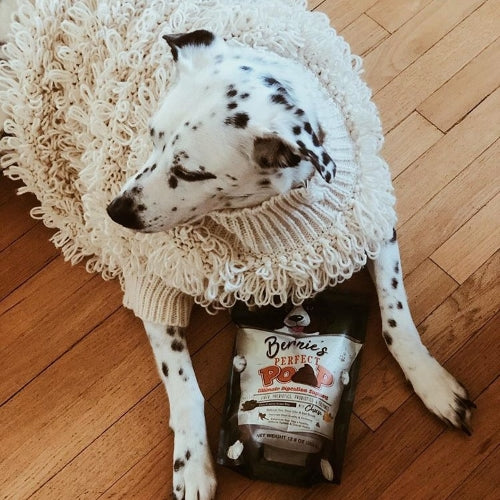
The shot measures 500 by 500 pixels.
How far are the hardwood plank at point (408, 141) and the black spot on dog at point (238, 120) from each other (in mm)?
808

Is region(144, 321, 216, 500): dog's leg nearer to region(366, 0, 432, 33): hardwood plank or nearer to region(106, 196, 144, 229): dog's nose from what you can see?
region(106, 196, 144, 229): dog's nose

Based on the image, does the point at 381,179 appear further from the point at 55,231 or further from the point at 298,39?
the point at 55,231

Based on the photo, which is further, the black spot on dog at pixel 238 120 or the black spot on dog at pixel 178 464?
the black spot on dog at pixel 178 464

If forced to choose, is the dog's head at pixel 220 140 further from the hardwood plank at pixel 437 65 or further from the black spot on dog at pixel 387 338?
the hardwood plank at pixel 437 65

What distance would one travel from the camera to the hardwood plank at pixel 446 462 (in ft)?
4.72

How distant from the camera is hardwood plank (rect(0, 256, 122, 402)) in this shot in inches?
64.8

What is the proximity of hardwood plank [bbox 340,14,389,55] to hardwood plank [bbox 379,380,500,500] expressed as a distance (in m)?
1.08

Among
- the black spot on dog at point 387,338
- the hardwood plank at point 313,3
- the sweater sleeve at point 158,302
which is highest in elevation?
the hardwood plank at point 313,3

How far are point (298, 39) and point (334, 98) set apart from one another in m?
0.14

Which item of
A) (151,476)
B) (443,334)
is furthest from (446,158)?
(151,476)

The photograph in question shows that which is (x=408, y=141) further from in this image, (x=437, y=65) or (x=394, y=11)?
(x=394, y=11)

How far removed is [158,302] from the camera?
1.46 metres

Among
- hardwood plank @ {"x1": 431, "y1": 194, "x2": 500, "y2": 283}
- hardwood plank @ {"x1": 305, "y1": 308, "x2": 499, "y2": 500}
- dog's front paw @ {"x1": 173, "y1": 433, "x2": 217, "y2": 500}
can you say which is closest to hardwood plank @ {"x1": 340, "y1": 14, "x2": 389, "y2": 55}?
hardwood plank @ {"x1": 431, "y1": 194, "x2": 500, "y2": 283}

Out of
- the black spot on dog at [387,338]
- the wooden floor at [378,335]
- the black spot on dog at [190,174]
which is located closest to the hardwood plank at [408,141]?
the wooden floor at [378,335]
